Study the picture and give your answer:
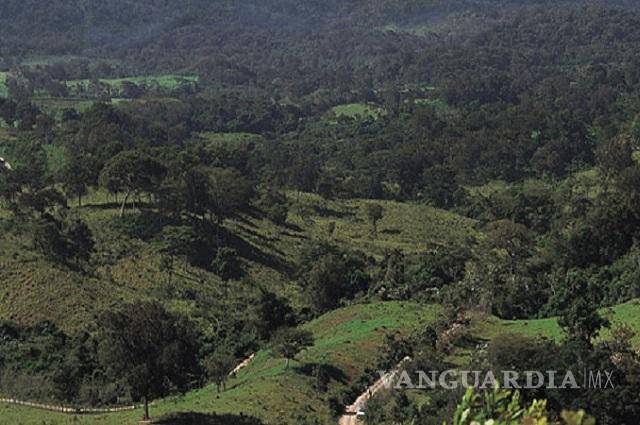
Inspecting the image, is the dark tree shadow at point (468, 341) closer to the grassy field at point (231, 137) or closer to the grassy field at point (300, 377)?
the grassy field at point (300, 377)

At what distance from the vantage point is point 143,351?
94.8 feet

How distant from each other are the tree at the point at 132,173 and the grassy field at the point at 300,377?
19197 mm

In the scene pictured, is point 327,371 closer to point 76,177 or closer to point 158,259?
point 158,259

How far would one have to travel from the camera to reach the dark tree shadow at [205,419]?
29.7m

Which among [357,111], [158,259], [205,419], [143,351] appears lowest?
[357,111]

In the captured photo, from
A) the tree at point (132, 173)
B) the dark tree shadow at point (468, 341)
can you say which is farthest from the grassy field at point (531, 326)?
the tree at point (132, 173)

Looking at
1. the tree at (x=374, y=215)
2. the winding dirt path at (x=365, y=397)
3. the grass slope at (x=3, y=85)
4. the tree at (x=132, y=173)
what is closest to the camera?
the winding dirt path at (x=365, y=397)

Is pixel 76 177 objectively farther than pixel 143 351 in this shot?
Yes

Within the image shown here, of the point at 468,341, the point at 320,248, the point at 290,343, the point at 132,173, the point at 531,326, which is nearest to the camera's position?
the point at 290,343

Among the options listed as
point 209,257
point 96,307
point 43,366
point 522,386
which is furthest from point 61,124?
point 522,386

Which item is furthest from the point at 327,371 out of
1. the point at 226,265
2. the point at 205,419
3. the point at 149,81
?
the point at 149,81

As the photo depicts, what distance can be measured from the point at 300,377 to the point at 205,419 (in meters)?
7.05

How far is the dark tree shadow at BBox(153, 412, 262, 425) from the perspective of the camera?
29.7 meters

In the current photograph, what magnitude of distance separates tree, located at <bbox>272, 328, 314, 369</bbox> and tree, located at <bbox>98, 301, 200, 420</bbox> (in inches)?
304
